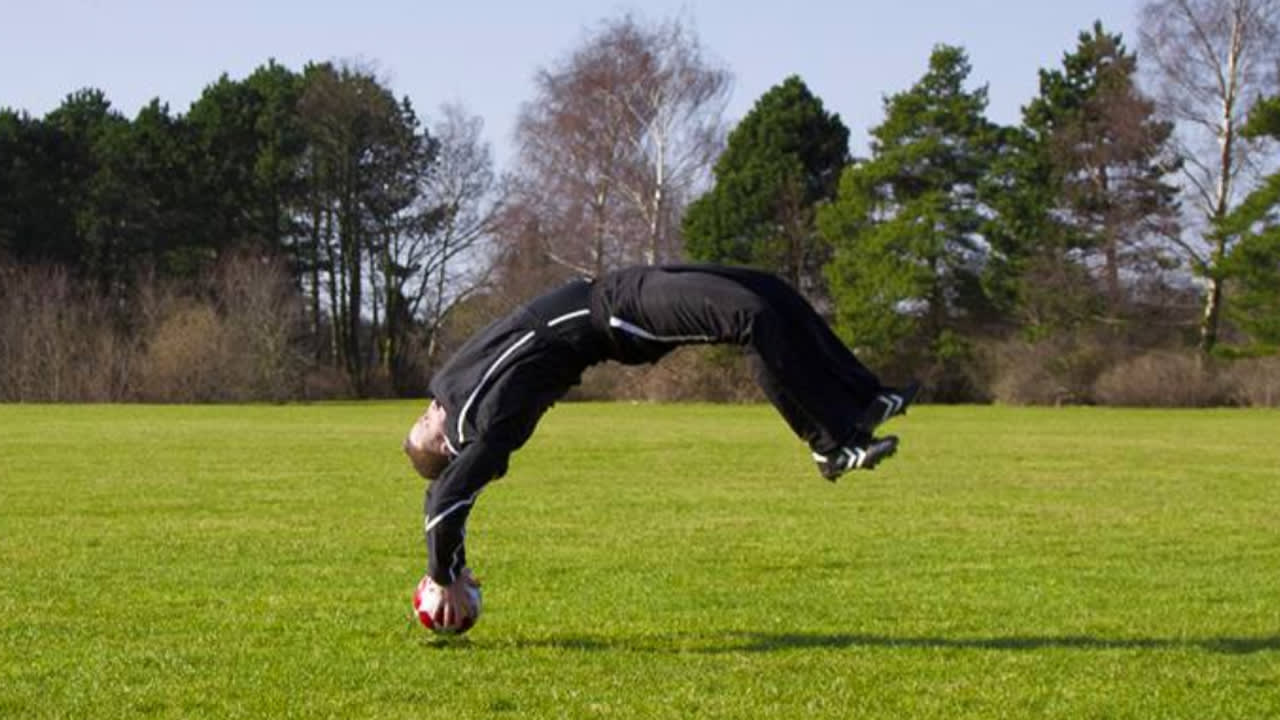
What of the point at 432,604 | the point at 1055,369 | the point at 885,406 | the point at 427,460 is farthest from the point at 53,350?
the point at 885,406

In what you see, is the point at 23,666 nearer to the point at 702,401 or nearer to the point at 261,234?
the point at 702,401

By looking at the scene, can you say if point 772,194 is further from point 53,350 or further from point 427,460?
point 427,460

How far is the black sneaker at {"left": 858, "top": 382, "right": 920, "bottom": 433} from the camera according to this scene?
719 cm

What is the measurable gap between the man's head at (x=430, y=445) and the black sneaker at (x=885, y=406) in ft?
8.00

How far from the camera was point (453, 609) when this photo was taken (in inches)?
342

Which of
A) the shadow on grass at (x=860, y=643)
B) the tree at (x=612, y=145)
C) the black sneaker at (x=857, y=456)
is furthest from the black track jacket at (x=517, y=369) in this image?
the tree at (x=612, y=145)

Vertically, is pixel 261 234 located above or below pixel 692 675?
above

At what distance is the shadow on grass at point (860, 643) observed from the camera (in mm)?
8914

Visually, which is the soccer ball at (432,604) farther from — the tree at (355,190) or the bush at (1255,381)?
the tree at (355,190)

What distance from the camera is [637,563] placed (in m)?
13.3

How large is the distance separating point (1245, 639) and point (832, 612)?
248cm

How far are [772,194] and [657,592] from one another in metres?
53.0

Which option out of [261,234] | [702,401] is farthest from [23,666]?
[261,234]

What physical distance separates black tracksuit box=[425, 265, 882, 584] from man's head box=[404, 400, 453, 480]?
0.53ft
